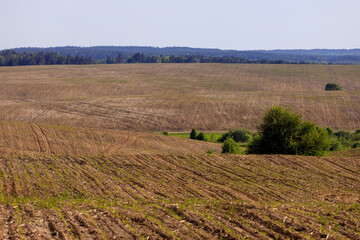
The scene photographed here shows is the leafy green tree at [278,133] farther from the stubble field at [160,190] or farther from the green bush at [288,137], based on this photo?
the stubble field at [160,190]

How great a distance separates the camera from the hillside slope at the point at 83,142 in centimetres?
3788

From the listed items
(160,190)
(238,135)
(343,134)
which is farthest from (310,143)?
(343,134)

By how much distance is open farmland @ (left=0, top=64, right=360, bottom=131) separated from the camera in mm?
66812

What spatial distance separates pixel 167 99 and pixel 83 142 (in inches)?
1595

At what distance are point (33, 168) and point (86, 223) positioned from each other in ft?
37.7

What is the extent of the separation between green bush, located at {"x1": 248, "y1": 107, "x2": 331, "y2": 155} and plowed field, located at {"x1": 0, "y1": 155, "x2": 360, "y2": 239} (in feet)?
22.8

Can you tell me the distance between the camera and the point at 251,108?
7450 centimetres

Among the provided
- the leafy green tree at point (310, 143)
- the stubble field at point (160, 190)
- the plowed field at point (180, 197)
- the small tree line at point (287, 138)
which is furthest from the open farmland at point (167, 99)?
the plowed field at point (180, 197)

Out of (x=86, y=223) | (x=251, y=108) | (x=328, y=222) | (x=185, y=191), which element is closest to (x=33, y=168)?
(x=185, y=191)

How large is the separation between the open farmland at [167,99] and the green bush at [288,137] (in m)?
27.9

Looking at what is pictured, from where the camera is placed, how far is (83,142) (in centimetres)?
4144

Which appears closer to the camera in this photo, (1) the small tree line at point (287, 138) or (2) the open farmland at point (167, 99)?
(1) the small tree line at point (287, 138)

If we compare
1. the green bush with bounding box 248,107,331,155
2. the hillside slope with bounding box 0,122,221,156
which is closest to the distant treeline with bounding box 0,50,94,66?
the hillside slope with bounding box 0,122,221,156

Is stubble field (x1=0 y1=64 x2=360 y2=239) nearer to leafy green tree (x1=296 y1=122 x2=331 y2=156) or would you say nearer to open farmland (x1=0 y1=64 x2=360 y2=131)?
leafy green tree (x1=296 y1=122 x2=331 y2=156)
